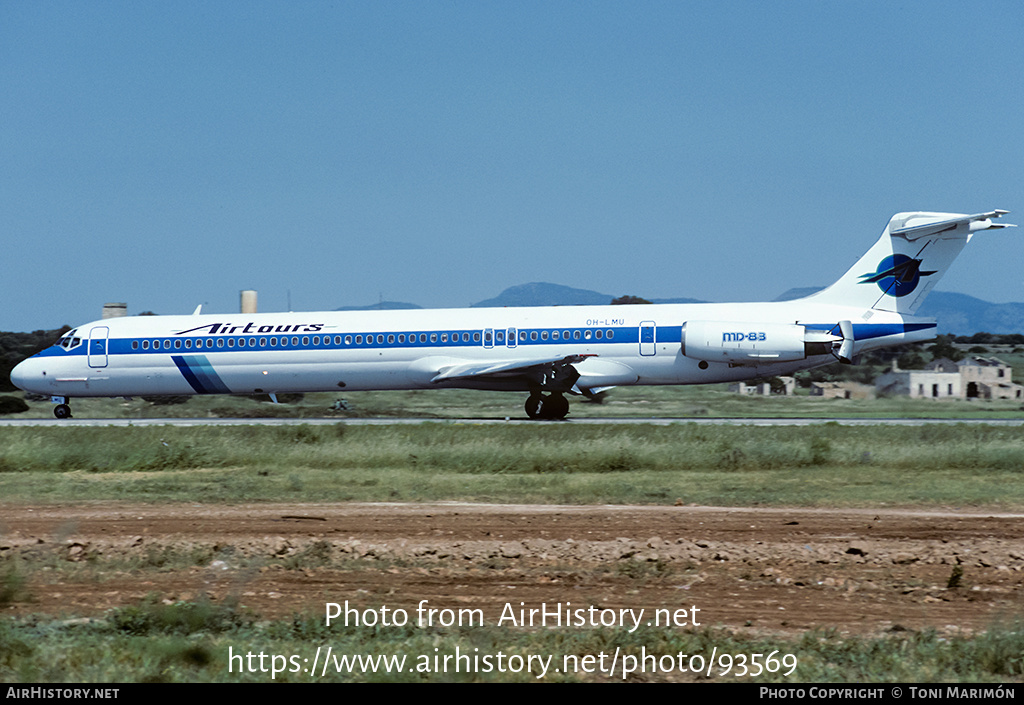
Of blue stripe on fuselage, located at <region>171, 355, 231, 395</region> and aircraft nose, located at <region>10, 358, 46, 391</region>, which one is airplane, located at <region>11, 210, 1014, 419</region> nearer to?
blue stripe on fuselage, located at <region>171, 355, 231, 395</region>

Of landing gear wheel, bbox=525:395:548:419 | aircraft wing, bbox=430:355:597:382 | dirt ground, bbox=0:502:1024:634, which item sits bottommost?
dirt ground, bbox=0:502:1024:634

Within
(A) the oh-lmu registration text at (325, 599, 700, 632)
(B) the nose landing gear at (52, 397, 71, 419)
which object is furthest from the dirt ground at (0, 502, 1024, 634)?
(B) the nose landing gear at (52, 397, 71, 419)

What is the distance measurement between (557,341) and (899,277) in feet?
32.3

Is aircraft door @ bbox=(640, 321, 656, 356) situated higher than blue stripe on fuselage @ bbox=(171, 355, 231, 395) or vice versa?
aircraft door @ bbox=(640, 321, 656, 356)

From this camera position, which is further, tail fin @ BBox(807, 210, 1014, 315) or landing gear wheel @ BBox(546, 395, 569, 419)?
landing gear wheel @ BBox(546, 395, 569, 419)

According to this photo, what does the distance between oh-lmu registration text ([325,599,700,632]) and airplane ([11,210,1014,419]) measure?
21.3m

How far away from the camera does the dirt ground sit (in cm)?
944

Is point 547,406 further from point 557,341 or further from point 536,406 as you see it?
point 557,341

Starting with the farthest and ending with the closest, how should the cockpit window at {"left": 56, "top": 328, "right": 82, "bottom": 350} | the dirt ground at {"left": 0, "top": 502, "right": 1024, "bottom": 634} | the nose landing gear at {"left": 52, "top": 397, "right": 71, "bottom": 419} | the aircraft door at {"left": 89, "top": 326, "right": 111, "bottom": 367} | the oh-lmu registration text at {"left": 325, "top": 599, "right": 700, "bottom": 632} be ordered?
1. the nose landing gear at {"left": 52, "top": 397, "right": 71, "bottom": 419}
2. the cockpit window at {"left": 56, "top": 328, "right": 82, "bottom": 350}
3. the aircraft door at {"left": 89, "top": 326, "right": 111, "bottom": 367}
4. the dirt ground at {"left": 0, "top": 502, "right": 1024, "bottom": 634}
5. the oh-lmu registration text at {"left": 325, "top": 599, "right": 700, "bottom": 632}

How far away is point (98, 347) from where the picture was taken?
3359 cm

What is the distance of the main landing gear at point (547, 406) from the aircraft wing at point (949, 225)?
10703mm

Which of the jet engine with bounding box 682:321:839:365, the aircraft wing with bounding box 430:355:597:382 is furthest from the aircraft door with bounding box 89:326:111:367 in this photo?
the jet engine with bounding box 682:321:839:365

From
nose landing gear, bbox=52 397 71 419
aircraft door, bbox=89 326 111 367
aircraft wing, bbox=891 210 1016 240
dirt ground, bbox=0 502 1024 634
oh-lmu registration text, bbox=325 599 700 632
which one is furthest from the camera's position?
nose landing gear, bbox=52 397 71 419
